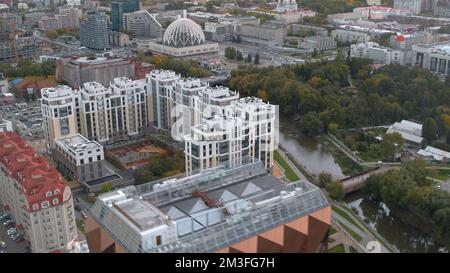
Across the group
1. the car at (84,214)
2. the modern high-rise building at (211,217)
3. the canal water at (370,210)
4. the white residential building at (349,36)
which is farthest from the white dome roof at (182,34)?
the modern high-rise building at (211,217)

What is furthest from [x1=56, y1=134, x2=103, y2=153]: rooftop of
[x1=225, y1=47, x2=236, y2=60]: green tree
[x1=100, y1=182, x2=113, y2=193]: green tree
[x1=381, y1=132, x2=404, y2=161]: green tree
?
[x1=225, y1=47, x2=236, y2=60]: green tree

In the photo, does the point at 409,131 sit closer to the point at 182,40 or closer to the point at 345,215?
the point at 345,215

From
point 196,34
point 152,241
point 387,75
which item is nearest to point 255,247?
point 152,241

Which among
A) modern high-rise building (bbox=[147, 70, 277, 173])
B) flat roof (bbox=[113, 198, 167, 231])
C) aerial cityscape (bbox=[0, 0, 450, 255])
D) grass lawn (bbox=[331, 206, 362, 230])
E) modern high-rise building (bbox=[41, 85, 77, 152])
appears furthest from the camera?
modern high-rise building (bbox=[41, 85, 77, 152])

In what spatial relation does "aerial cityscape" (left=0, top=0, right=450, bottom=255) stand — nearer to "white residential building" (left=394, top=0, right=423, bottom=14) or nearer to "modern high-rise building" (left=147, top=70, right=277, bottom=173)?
"modern high-rise building" (left=147, top=70, right=277, bottom=173)

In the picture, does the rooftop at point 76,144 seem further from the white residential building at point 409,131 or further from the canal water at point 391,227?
the white residential building at point 409,131

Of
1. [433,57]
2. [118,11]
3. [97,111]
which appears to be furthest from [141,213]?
[118,11]
